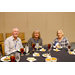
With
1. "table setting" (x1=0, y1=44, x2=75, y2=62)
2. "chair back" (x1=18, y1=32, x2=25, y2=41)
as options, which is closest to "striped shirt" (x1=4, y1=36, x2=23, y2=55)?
"table setting" (x1=0, y1=44, x2=75, y2=62)

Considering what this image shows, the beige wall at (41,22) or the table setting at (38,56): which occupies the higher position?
the beige wall at (41,22)

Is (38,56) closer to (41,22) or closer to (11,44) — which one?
(11,44)

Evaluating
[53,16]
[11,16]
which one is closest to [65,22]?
[53,16]

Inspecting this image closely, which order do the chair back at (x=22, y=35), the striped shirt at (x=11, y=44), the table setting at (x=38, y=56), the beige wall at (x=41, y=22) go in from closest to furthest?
the table setting at (x=38, y=56) < the striped shirt at (x=11, y=44) < the beige wall at (x=41, y=22) < the chair back at (x=22, y=35)

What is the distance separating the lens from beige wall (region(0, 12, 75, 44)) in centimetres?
546

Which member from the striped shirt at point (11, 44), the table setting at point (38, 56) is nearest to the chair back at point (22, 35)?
the striped shirt at point (11, 44)

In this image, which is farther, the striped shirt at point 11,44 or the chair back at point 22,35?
the chair back at point 22,35

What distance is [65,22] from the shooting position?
7.00 metres

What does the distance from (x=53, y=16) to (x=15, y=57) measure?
18.0ft

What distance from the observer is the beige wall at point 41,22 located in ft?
17.9

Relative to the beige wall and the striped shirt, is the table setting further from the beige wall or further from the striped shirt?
the beige wall

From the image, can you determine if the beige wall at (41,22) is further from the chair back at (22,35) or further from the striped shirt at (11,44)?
the striped shirt at (11,44)

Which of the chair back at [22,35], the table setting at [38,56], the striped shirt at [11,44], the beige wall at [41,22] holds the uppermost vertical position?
the beige wall at [41,22]
